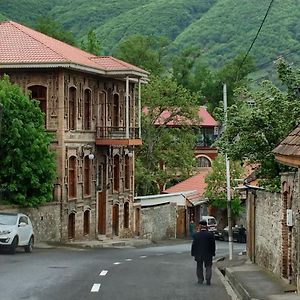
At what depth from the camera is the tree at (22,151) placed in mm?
43000

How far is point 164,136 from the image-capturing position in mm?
74000

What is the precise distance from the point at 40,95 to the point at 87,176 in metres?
5.93

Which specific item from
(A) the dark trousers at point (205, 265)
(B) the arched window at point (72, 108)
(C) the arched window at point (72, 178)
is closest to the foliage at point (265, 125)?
(A) the dark trousers at point (205, 265)

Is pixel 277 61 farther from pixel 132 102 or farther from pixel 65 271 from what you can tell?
pixel 132 102

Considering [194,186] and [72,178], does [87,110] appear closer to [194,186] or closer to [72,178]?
[72,178]

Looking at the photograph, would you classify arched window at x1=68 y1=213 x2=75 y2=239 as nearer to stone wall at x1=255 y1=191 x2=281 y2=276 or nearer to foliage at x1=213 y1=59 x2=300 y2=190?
foliage at x1=213 y1=59 x2=300 y2=190

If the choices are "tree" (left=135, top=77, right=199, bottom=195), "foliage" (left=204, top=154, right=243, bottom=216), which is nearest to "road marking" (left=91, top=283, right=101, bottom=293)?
"foliage" (left=204, top=154, right=243, bottom=216)

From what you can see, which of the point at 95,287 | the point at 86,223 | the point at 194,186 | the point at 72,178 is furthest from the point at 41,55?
the point at 194,186

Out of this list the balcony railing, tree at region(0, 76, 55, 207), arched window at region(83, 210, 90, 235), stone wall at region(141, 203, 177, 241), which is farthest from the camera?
stone wall at region(141, 203, 177, 241)

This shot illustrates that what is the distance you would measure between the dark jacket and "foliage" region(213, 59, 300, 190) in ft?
22.1

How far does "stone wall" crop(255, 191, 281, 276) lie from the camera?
2517 cm

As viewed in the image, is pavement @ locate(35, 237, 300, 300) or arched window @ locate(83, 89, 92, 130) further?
arched window @ locate(83, 89, 92, 130)

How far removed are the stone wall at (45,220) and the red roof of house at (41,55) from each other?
691 cm

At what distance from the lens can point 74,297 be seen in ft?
67.9
